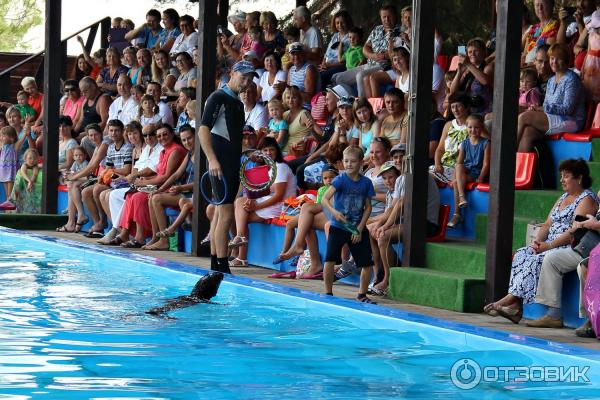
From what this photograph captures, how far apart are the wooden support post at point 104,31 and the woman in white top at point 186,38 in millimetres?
4040

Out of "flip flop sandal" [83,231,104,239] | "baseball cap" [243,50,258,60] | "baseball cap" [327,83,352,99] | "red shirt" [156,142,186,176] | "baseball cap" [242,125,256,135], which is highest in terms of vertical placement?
"baseball cap" [243,50,258,60]

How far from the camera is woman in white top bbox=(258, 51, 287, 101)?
494 inches

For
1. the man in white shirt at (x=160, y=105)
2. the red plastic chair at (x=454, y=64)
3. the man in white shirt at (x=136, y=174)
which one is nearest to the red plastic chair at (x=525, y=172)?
the red plastic chair at (x=454, y=64)

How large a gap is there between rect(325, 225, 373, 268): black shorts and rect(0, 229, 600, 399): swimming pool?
1.98 ft

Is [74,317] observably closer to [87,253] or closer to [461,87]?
[87,253]

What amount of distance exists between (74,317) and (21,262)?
3.37 metres

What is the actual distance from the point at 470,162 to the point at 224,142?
190cm

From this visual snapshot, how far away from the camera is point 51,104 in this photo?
14281 millimetres

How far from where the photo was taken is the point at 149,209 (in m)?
11.9

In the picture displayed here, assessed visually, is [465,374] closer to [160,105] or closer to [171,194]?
[171,194]

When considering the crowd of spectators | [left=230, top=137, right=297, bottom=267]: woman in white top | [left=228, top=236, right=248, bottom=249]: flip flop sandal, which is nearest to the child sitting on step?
the crowd of spectators

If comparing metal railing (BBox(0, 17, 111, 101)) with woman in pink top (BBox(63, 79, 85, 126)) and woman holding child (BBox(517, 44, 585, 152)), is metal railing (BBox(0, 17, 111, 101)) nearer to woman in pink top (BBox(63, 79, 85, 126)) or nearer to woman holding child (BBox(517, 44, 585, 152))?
woman in pink top (BBox(63, 79, 85, 126))

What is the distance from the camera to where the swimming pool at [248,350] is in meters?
5.09

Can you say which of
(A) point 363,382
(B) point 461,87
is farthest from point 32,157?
(A) point 363,382
